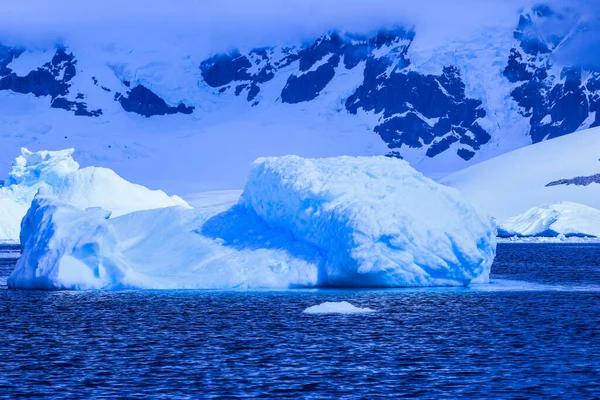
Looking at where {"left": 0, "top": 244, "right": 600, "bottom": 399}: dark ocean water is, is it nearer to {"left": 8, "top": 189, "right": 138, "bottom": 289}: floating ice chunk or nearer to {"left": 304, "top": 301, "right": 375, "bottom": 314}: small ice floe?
{"left": 304, "top": 301, "right": 375, "bottom": 314}: small ice floe

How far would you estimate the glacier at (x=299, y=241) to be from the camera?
43.8m

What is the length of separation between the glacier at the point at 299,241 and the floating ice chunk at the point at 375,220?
2.0 inches

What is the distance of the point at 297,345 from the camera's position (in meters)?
29.9

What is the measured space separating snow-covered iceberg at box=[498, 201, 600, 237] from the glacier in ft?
281

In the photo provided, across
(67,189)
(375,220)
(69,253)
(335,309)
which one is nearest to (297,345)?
(335,309)

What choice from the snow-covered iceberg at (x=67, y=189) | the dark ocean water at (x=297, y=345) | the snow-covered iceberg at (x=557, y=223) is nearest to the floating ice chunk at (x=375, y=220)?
the dark ocean water at (x=297, y=345)

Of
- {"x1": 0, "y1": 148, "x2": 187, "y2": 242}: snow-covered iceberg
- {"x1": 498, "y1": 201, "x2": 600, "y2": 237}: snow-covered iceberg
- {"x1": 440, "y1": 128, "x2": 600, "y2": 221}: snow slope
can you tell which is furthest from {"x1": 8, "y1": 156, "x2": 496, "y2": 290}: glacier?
{"x1": 440, "y1": 128, "x2": 600, "y2": 221}: snow slope

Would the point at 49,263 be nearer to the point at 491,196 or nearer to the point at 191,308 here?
the point at 191,308

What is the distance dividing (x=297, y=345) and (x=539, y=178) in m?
154

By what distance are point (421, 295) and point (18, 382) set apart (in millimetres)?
21583

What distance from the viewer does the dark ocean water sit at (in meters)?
23.9

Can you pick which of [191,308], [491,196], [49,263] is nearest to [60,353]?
[191,308]

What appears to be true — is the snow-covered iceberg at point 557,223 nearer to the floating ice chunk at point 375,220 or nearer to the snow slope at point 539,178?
the snow slope at point 539,178

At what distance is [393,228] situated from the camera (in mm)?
43250
